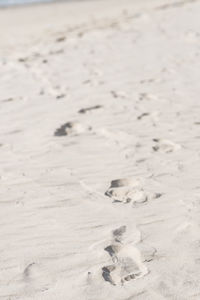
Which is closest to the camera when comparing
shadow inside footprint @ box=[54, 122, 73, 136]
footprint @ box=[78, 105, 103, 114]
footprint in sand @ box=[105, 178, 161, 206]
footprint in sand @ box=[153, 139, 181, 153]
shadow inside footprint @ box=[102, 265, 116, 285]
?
shadow inside footprint @ box=[102, 265, 116, 285]

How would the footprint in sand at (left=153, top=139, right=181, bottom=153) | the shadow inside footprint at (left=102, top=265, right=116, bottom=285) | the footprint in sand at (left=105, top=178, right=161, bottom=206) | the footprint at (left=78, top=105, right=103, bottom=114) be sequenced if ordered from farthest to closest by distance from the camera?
1. the footprint at (left=78, top=105, right=103, bottom=114)
2. the footprint in sand at (left=153, top=139, right=181, bottom=153)
3. the footprint in sand at (left=105, top=178, right=161, bottom=206)
4. the shadow inside footprint at (left=102, top=265, right=116, bottom=285)

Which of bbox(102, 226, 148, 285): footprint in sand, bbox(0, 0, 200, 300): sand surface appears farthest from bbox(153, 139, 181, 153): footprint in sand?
bbox(102, 226, 148, 285): footprint in sand

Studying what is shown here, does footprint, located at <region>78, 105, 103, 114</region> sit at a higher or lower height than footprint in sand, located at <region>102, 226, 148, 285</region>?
higher

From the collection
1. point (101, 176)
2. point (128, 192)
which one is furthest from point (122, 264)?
point (101, 176)

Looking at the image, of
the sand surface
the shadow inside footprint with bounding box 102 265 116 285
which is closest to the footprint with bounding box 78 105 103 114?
the sand surface

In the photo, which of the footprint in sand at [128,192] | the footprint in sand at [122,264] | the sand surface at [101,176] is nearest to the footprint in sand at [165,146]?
the sand surface at [101,176]

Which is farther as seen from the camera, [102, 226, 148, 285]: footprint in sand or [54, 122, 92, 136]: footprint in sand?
[54, 122, 92, 136]: footprint in sand

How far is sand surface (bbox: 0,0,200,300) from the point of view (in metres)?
2.64

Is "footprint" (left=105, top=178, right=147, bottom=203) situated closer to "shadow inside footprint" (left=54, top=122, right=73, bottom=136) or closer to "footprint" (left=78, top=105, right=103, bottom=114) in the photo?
"shadow inside footprint" (left=54, top=122, right=73, bottom=136)

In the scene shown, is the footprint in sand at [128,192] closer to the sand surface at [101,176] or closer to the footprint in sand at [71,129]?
the sand surface at [101,176]

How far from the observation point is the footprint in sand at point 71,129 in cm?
468

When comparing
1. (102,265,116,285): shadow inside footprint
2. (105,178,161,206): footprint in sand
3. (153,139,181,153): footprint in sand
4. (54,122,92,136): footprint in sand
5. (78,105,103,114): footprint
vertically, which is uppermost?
(78,105,103,114): footprint

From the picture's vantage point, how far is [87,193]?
11.5ft

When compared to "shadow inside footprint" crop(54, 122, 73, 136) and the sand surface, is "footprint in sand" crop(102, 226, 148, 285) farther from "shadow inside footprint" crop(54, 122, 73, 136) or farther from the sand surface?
"shadow inside footprint" crop(54, 122, 73, 136)
